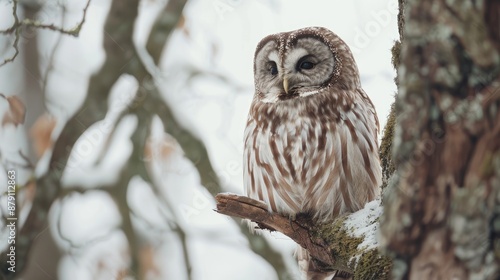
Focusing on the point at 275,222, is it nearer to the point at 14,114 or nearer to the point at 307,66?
the point at 307,66

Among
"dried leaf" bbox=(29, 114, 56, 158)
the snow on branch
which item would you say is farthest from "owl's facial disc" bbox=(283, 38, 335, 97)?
"dried leaf" bbox=(29, 114, 56, 158)

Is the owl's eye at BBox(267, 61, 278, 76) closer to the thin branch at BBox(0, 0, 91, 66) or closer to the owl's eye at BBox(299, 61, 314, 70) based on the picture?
the owl's eye at BBox(299, 61, 314, 70)

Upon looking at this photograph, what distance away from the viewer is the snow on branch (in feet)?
10.8

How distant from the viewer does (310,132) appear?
4.30 meters

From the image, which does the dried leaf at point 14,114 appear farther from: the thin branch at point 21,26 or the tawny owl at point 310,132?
the tawny owl at point 310,132

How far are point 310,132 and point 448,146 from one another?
97.5 inches

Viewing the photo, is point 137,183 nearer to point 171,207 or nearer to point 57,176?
point 171,207

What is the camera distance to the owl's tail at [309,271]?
412cm

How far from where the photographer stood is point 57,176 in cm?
465

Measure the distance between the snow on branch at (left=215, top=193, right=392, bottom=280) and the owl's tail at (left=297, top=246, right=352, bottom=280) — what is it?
0.07m

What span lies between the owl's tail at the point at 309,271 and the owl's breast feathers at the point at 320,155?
324mm

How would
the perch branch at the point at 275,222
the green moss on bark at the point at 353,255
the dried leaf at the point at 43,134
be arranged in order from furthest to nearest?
the dried leaf at the point at 43,134, the perch branch at the point at 275,222, the green moss on bark at the point at 353,255

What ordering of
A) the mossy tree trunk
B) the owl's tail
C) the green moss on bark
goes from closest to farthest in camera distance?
the mossy tree trunk, the green moss on bark, the owl's tail

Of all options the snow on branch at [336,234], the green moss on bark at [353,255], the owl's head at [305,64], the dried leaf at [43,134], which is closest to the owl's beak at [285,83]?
the owl's head at [305,64]
